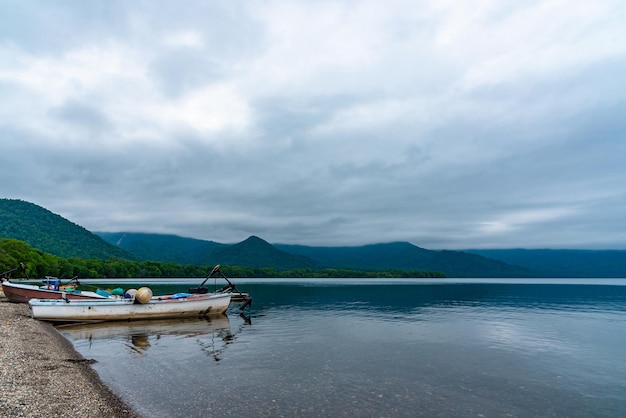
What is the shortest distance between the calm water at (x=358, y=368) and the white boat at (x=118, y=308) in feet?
5.80

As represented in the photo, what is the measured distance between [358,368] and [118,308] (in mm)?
32265

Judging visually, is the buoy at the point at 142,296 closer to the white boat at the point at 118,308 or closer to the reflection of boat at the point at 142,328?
the white boat at the point at 118,308

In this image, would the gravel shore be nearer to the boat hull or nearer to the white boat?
the white boat

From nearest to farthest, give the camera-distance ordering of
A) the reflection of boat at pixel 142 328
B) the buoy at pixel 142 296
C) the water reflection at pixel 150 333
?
the water reflection at pixel 150 333 → the reflection of boat at pixel 142 328 → the buoy at pixel 142 296

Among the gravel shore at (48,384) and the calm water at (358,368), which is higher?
the gravel shore at (48,384)

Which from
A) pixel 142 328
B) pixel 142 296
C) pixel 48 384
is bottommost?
pixel 142 328

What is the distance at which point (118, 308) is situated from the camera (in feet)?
148

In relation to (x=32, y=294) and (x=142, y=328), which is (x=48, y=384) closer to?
(x=142, y=328)

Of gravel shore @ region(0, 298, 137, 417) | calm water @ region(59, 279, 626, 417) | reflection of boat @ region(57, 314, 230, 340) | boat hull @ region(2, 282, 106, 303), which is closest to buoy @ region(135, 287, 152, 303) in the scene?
reflection of boat @ region(57, 314, 230, 340)

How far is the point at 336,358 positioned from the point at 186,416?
50.0 ft

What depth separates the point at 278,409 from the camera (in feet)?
60.4

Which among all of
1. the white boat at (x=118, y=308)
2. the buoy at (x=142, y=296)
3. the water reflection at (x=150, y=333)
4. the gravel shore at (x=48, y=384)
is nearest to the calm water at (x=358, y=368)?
the water reflection at (x=150, y=333)

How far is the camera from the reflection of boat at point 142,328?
1534 inches

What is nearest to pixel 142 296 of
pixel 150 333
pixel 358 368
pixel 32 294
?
pixel 150 333
